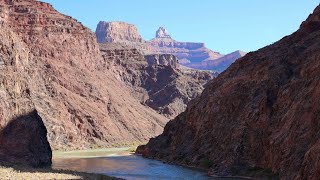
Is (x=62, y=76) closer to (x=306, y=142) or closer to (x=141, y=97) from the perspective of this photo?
(x=141, y=97)

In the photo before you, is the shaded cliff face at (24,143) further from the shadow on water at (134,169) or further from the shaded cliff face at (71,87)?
the shaded cliff face at (71,87)

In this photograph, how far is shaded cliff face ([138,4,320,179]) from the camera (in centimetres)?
5209

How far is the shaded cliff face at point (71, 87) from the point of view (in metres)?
116

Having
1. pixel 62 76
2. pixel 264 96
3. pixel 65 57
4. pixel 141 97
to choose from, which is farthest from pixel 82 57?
pixel 264 96

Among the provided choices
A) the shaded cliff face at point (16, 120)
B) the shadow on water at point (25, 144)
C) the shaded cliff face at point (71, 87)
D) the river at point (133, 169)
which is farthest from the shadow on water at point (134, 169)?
the shaded cliff face at point (71, 87)

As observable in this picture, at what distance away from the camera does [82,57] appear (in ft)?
503

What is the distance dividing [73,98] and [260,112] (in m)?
71.2

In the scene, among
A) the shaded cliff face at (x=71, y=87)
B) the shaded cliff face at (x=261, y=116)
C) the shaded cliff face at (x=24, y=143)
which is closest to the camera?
the shaded cliff face at (x=261, y=116)

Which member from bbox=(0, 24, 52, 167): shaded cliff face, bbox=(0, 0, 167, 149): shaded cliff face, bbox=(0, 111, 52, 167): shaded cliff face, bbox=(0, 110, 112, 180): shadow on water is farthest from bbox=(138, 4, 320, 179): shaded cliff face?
bbox=(0, 0, 167, 149): shaded cliff face

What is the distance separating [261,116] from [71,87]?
76971 mm

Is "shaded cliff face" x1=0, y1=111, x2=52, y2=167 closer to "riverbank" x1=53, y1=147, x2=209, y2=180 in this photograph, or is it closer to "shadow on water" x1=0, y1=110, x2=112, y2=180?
"shadow on water" x1=0, y1=110, x2=112, y2=180

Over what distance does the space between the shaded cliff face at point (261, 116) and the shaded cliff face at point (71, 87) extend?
33072 millimetres

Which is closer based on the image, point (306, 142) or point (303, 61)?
point (306, 142)

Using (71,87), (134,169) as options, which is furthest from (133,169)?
(71,87)
